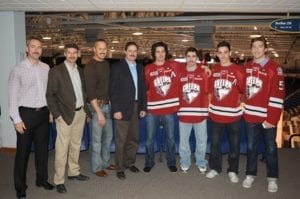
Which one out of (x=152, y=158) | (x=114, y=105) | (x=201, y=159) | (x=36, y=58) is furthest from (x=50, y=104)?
(x=201, y=159)

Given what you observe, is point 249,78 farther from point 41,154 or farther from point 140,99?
point 41,154

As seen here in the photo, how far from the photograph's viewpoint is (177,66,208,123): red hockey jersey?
13.8 ft

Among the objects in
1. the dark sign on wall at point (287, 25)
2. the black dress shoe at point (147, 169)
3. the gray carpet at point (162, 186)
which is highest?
the dark sign on wall at point (287, 25)

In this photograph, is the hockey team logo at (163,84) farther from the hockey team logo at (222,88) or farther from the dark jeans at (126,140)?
the hockey team logo at (222,88)

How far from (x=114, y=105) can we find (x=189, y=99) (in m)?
0.94

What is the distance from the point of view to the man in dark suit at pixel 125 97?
4109 millimetres

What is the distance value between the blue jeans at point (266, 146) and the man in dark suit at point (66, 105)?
1974 millimetres

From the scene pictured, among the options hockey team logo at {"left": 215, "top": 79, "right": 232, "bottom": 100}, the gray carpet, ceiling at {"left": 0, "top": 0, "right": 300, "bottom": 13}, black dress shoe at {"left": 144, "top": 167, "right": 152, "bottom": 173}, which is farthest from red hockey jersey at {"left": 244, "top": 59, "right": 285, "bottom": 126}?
black dress shoe at {"left": 144, "top": 167, "right": 152, "bottom": 173}

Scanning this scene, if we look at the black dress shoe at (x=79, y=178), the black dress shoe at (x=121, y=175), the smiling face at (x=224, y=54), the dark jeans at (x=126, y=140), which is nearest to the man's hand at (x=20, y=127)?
the black dress shoe at (x=79, y=178)

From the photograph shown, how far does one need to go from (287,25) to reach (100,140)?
11.9 ft

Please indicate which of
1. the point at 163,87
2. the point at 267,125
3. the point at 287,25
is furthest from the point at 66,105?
the point at 287,25

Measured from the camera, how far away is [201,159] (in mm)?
4418

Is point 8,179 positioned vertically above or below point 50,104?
below

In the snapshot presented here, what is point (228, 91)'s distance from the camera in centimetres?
399
